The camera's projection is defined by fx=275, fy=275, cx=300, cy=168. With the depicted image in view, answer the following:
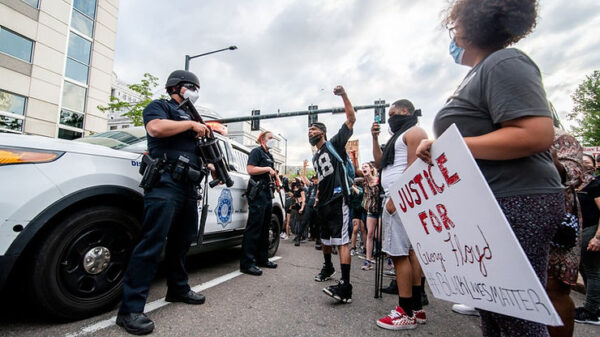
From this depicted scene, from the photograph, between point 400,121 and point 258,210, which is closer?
point 400,121

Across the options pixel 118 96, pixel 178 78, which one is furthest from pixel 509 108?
pixel 118 96

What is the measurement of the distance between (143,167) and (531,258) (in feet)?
8.19

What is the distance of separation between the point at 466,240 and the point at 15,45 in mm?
22206

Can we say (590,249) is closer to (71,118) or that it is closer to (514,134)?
(514,134)

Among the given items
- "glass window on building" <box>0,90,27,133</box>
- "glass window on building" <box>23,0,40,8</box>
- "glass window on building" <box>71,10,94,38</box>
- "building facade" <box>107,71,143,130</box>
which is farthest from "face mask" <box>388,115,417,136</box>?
"building facade" <box>107,71,143,130</box>

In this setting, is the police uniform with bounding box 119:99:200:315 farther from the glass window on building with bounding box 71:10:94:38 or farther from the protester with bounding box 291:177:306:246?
the glass window on building with bounding box 71:10:94:38

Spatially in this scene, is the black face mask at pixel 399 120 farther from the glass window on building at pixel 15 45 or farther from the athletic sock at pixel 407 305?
the glass window on building at pixel 15 45

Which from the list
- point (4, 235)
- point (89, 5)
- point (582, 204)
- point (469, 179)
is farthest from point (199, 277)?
point (89, 5)

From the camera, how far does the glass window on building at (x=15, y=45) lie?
14320 millimetres

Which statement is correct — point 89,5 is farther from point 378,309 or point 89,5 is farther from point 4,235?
point 378,309

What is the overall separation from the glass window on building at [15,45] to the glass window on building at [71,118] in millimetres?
3134

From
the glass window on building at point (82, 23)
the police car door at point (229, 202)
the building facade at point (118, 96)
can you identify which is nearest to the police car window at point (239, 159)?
the police car door at point (229, 202)

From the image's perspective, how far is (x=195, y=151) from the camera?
99.1 inches

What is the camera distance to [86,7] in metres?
18.6
